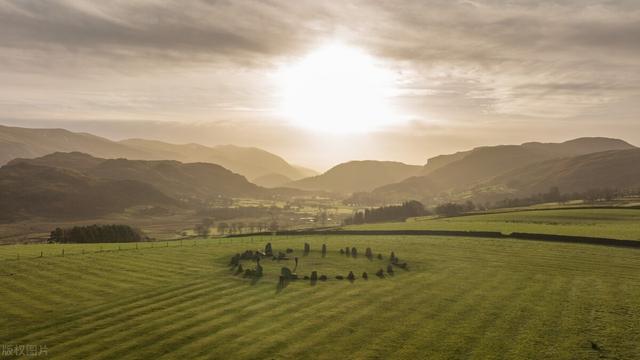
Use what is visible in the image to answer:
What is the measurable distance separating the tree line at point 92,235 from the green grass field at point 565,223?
79.2m

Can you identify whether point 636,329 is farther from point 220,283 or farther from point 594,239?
point 594,239

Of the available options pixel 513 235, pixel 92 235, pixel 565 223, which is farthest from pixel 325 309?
pixel 92 235

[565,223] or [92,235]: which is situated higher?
[565,223]

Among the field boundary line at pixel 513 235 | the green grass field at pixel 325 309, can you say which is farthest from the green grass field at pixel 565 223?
the green grass field at pixel 325 309

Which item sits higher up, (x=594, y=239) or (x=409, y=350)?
(x=594, y=239)

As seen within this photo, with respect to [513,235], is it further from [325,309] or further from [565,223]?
[325,309]

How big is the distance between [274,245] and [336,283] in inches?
1427

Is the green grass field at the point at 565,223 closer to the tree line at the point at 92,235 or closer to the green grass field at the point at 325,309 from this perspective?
the green grass field at the point at 325,309

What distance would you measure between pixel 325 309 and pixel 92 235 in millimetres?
108994

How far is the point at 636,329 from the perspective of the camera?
133ft

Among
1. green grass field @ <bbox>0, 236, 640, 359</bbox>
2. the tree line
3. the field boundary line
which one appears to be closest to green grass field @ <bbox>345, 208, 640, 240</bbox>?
the field boundary line

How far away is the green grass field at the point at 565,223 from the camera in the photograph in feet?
306

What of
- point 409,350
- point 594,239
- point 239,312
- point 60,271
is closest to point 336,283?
point 239,312

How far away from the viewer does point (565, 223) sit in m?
115
